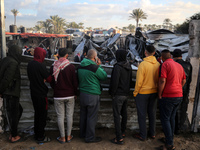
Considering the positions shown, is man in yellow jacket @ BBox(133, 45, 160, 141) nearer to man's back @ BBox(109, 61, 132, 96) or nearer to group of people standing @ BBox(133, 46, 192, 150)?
group of people standing @ BBox(133, 46, 192, 150)

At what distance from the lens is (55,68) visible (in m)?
3.06

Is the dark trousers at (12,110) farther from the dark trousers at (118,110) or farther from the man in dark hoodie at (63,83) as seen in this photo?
the dark trousers at (118,110)

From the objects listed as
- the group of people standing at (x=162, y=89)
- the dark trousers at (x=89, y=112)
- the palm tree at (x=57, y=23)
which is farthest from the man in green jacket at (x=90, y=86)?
the palm tree at (x=57, y=23)

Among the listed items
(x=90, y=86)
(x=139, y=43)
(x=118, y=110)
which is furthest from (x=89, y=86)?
(x=139, y=43)

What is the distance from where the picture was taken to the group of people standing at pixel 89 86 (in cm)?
299

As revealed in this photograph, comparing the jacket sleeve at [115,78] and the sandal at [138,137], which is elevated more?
the jacket sleeve at [115,78]

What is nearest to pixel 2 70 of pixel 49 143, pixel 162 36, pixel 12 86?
pixel 12 86

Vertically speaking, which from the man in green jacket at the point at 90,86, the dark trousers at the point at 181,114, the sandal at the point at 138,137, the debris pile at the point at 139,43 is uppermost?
the debris pile at the point at 139,43

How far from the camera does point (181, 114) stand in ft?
12.3

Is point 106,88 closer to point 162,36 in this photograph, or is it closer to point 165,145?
point 165,145

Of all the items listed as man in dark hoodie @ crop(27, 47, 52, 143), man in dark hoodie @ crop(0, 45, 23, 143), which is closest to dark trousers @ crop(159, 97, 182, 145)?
man in dark hoodie @ crop(27, 47, 52, 143)

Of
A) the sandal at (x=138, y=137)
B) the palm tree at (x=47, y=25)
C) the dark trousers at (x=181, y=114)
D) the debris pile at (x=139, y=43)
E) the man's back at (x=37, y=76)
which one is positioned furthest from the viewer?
the palm tree at (x=47, y=25)

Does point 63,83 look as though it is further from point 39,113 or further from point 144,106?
point 144,106

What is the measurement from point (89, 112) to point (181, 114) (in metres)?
2.11
